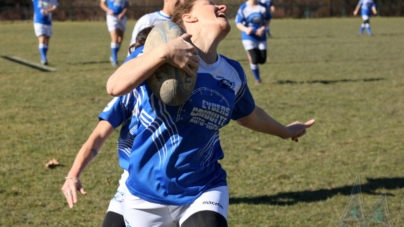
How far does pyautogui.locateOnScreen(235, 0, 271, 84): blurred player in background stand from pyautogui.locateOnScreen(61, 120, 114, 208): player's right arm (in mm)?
8655

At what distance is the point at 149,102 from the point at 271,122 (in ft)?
2.76

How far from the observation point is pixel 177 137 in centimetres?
275

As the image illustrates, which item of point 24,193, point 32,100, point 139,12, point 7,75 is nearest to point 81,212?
point 24,193

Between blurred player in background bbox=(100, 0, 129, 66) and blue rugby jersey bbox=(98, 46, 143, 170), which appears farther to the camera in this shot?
blurred player in background bbox=(100, 0, 129, 66)

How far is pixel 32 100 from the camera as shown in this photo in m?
9.95

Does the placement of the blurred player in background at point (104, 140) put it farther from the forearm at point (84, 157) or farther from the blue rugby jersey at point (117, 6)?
the blue rugby jersey at point (117, 6)

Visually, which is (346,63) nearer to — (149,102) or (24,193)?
(24,193)

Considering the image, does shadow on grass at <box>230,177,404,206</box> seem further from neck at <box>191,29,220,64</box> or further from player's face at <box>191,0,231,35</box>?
player's face at <box>191,0,231,35</box>

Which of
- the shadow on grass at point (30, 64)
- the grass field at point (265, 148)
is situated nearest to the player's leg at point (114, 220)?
the grass field at point (265, 148)

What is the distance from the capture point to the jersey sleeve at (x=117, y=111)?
2859mm

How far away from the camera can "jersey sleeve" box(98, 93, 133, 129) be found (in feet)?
9.38

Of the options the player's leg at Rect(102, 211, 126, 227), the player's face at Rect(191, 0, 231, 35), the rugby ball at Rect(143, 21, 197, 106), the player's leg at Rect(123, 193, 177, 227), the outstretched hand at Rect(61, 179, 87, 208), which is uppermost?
the player's face at Rect(191, 0, 231, 35)

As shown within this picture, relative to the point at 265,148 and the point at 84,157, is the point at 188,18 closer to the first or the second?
the point at 84,157

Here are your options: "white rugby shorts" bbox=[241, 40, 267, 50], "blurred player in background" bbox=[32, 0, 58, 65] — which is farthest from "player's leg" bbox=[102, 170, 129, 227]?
"blurred player in background" bbox=[32, 0, 58, 65]
